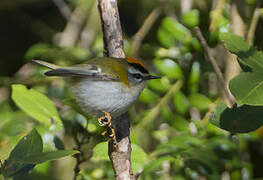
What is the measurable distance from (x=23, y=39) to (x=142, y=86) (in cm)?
305

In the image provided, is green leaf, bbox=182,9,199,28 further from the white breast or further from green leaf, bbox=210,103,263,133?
green leaf, bbox=210,103,263,133

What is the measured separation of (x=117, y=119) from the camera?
218 centimetres

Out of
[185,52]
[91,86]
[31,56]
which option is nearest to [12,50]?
[31,56]

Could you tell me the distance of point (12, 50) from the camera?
16.2 feet

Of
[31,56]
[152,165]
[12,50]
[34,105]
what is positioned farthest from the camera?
[12,50]

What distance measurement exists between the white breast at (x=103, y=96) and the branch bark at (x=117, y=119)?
0.10 m

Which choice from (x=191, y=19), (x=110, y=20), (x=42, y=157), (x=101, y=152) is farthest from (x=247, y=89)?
(x=191, y=19)

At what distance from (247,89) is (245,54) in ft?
0.64

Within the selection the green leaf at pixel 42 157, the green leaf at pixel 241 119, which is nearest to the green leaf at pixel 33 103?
the green leaf at pixel 42 157

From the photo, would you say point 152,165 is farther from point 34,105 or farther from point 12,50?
point 12,50

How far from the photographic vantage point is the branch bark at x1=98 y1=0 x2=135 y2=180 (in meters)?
1.76

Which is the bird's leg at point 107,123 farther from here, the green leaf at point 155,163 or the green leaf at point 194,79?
the green leaf at point 194,79

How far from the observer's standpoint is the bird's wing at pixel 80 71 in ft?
6.90

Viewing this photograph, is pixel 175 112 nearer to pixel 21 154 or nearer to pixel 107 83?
pixel 107 83
